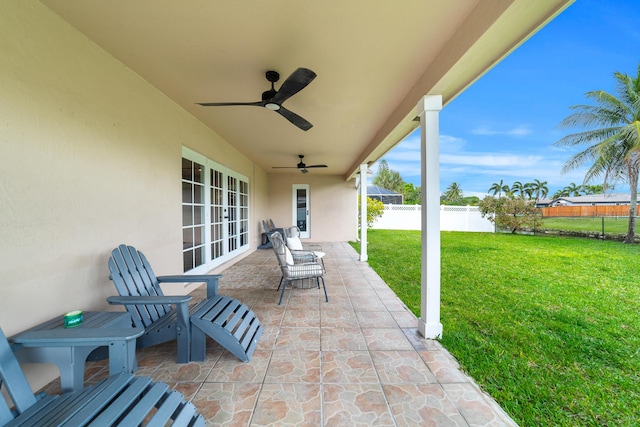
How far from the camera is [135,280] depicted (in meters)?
2.16

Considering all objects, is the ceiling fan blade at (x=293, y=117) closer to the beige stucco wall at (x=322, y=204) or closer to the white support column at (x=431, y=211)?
the white support column at (x=431, y=211)

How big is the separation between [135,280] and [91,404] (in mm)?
1275

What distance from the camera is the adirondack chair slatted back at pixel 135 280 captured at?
2016mm

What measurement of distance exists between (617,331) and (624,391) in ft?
4.18

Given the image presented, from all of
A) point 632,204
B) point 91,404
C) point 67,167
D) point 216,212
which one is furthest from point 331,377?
point 632,204

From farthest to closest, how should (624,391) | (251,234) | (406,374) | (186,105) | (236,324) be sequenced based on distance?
(251,234) < (186,105) < (236,324) < (406,374) < (624,391)

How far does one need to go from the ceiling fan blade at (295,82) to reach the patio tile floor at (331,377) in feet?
7.65

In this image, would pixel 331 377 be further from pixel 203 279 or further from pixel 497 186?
pixel 497 186

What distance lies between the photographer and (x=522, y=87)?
1524cm

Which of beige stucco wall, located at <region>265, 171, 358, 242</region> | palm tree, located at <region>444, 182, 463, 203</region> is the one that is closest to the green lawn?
beige stucco wall, located at <region>265, 171, 358, 242</region>

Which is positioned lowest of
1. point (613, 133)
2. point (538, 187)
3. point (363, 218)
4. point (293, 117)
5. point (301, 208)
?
point (363, 218)

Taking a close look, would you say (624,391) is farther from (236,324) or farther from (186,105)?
(186,105)

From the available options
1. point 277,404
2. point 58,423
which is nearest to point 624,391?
point 277,404

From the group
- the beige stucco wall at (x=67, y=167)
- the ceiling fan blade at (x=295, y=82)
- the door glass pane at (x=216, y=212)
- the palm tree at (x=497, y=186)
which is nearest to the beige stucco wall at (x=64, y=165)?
the beige stucco wall at (x=67, y=167)
